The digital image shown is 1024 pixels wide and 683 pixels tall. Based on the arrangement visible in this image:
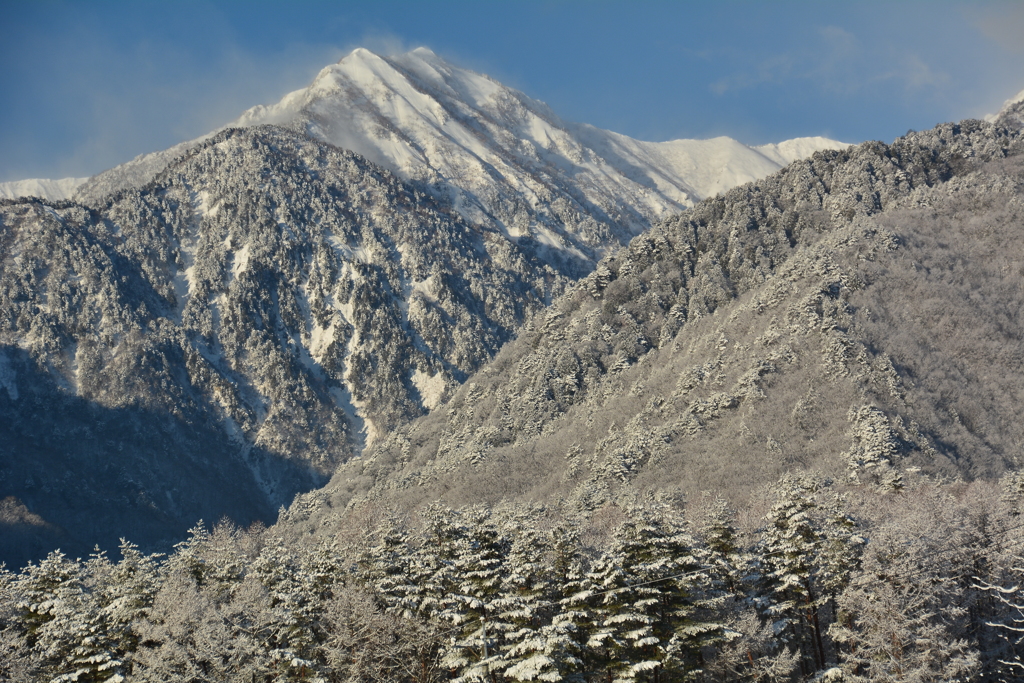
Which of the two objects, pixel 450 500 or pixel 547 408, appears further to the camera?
pixel 547 408

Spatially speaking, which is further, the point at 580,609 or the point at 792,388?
the point at 792,388

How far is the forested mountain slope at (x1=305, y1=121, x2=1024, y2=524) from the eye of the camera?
384 feet

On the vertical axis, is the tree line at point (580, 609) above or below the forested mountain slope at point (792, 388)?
below

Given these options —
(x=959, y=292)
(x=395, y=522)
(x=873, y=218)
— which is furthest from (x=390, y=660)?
(x=873, y=218)

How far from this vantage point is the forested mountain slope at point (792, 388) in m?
117

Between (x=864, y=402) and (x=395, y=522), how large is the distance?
88.7m

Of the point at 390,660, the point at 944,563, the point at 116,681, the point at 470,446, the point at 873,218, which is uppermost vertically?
the point at 873,218

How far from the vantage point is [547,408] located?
606 ft

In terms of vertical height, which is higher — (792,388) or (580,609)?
(792,388)

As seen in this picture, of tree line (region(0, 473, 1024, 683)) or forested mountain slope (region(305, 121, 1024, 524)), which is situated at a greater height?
forested mountain slope (region(305, 121, 1024, 524))

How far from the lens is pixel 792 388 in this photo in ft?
435

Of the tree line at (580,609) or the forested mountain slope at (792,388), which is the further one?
the forested mountain slope at (792,388)

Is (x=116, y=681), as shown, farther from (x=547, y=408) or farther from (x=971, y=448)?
(x=547, y=408)

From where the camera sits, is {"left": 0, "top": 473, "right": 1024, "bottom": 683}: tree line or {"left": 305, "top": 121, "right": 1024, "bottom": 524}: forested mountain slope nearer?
{"left": 0, "top": 473, "right": 1024, "bottom": 683}: tree line
